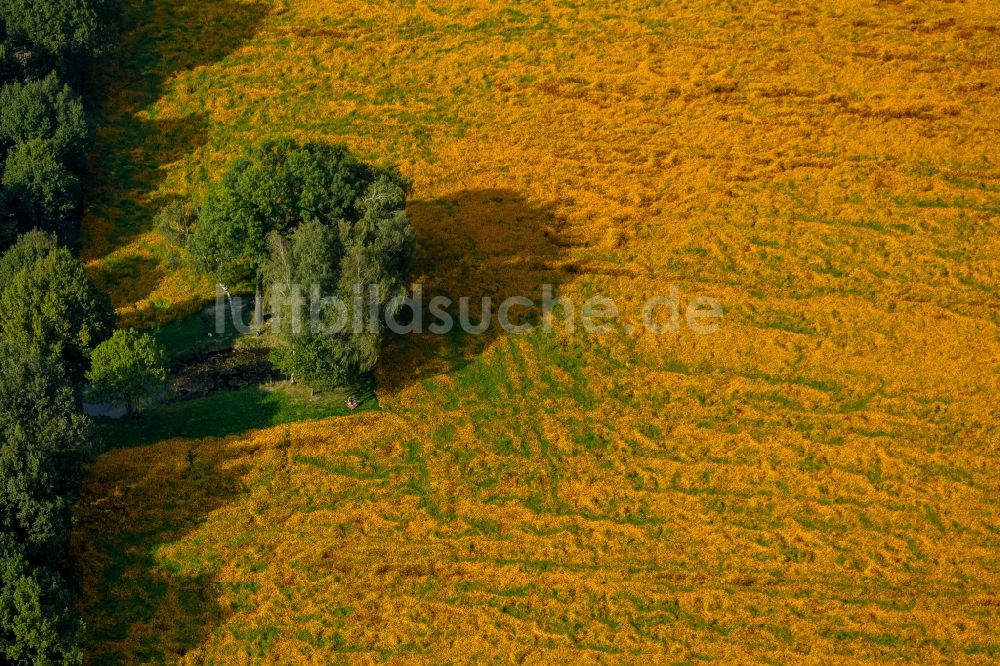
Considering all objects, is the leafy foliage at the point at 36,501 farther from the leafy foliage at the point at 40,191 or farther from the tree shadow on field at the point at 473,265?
the tree shadow on field at the point at 473,265

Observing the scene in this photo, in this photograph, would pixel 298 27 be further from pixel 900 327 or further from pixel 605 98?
pixel 900 327

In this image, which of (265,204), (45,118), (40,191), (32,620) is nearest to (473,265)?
(265,204)

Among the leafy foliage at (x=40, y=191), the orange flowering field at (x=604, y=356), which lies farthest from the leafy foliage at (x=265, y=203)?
the leafy foliage at (x=40, y=191)

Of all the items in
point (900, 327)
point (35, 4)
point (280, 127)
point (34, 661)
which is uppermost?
point (35, 4)

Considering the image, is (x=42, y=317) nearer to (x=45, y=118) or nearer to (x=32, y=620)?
(x=32, y=620)

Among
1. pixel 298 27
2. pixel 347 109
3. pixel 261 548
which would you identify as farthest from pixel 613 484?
pixel 298 27

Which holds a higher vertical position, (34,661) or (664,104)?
(664,104)
